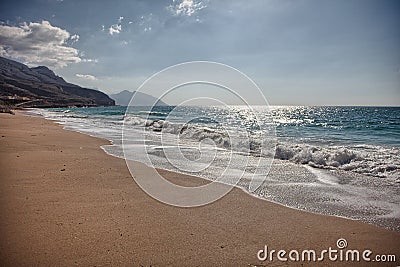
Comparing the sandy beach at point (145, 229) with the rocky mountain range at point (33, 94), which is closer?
the sandy beach at point (145, 229)

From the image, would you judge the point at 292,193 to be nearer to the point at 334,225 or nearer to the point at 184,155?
the point at 334,225

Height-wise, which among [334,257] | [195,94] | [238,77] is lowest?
[334,257]

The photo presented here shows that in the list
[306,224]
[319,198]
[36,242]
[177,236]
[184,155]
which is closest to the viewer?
[36,242]

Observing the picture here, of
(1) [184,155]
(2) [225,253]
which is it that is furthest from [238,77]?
(1) [184,155]

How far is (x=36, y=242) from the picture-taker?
3.09m

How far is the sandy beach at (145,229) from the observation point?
295 cm

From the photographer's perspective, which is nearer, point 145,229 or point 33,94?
point 145,229

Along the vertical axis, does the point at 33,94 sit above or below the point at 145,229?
above

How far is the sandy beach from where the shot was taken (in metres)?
2.95

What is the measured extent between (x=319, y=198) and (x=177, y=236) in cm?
341

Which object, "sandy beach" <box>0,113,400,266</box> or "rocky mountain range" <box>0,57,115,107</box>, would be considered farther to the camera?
"rocky mountain range" <box>0,57,115,107</box>

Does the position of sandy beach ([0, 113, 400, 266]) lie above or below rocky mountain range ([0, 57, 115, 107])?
below

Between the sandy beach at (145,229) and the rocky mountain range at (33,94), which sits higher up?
the rocky mountain range at (33,94)

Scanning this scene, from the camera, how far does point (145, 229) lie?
361 cm
